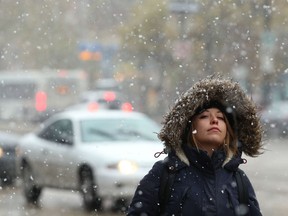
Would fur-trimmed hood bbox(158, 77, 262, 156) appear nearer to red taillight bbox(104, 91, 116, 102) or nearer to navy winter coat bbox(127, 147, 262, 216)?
navy winter coat bbox(127, 147, 262, 216)

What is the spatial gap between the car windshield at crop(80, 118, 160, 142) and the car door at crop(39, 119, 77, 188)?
0.76 ft

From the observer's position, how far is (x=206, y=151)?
158 inches

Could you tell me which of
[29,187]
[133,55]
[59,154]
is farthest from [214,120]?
[133,55]

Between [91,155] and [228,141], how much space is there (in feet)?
26.2

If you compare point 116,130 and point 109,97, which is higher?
point 109,97

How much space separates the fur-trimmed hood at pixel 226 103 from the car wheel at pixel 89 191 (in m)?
7.54

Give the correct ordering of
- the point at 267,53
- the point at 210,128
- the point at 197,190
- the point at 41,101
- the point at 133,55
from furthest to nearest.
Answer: the point at 133,55 → the point at 41,101 → the point at 267,53 → the point at 210,128 → the point at 197,190

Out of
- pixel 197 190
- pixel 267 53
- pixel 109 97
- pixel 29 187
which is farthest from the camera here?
pixel 109 97

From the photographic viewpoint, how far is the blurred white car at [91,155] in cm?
1170

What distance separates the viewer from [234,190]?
399cm

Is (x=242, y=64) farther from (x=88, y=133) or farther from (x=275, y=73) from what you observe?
(x=88, y=133)

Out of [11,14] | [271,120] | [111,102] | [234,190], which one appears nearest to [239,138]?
[234,190]

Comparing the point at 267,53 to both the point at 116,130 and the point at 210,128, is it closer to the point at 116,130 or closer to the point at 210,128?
the point at 116,130

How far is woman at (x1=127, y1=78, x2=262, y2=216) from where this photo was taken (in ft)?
13.0
